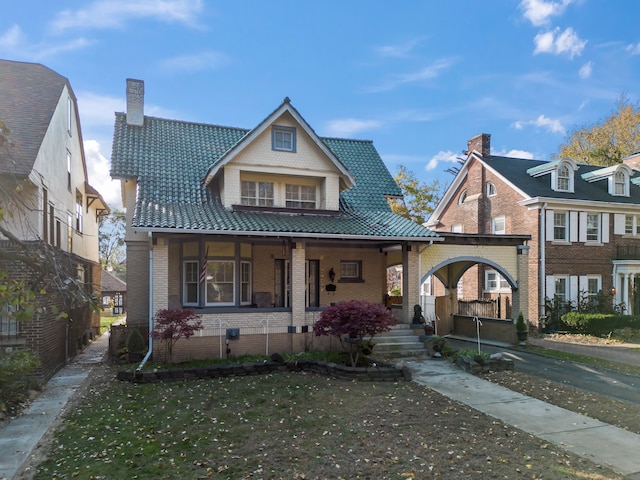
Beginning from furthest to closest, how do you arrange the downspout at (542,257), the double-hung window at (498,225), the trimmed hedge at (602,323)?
Answer: 1. the double-hung window at (498,225)
2. the downspout at (542,257)
3. the trimmed hedge at (602,323)

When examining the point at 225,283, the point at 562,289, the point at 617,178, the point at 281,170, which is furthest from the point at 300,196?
the point at 617,178

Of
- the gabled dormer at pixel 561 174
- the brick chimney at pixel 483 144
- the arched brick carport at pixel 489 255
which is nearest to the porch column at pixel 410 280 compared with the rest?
the arched brick carport at pixel 489 255

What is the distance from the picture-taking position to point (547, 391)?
9.95 m

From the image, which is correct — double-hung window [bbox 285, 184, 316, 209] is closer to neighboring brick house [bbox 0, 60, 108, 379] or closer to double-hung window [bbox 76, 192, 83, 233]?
neighboring brick house [bbox 0, 60, 108, 379]

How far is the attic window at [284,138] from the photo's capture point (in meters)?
15.1

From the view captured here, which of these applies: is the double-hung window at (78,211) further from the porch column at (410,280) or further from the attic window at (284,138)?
the porch column at (410,280)

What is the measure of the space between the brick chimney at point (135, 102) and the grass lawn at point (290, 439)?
10.9m

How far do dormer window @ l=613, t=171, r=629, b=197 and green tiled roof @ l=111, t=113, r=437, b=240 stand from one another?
45.2 feet

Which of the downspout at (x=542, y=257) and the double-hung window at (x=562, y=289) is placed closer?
the downspout at (x=542, y=257)

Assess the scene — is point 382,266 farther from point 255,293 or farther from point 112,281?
point 112,281

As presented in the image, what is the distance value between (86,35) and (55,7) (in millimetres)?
2399

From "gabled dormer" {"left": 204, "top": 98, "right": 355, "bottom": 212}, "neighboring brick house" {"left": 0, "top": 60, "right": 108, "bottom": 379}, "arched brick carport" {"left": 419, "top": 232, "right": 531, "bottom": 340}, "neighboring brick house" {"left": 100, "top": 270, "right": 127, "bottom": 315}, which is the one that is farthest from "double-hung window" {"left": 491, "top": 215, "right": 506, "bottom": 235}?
"neighboring brick house" {"left": 100, "top": 270, "right": 127, "bottom": 315}

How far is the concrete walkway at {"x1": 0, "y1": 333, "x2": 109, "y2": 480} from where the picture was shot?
248 inches

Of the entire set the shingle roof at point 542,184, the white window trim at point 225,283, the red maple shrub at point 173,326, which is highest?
A: the shingle roof at point 542,184
